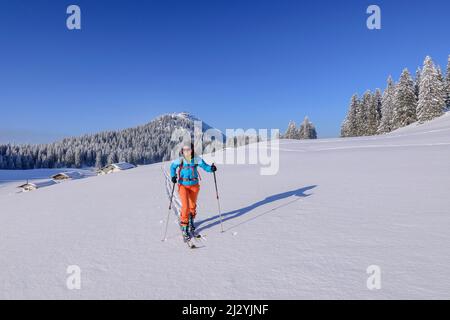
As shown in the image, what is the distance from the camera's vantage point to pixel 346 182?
1041cm

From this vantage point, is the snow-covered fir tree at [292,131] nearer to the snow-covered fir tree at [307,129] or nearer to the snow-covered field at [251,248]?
the snow-covered fir tree at [307,129]

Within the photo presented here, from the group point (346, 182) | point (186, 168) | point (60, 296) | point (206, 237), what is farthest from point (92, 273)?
point (346, 182)

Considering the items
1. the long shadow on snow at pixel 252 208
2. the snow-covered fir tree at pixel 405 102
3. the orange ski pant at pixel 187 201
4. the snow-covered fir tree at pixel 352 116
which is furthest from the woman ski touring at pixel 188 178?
the snow-covered fir tree at pixel 352 116

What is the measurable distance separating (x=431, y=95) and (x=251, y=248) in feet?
188

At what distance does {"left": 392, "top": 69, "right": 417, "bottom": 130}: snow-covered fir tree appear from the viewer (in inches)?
1961

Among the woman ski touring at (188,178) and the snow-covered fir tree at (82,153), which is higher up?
the snow-covered fir tree at (82,153)

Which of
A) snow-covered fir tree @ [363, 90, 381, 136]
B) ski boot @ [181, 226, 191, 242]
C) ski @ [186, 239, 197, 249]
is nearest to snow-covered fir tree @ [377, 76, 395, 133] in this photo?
snow-covered fir tree @ [363, 90, 381, 136]

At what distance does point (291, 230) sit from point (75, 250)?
454cm

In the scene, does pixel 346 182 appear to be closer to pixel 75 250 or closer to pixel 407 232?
pixel 407 232

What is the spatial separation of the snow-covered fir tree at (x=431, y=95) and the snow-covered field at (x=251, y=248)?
48156 millimetres

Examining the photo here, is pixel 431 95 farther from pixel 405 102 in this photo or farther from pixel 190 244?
pixel 190 244

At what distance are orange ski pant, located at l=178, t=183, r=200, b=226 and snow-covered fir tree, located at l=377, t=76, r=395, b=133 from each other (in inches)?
2346

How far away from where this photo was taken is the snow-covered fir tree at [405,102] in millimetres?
49812
